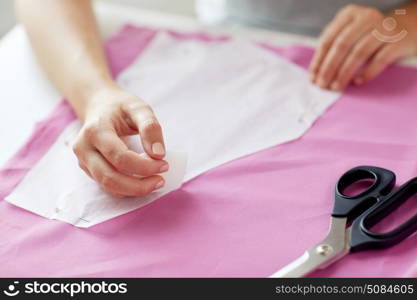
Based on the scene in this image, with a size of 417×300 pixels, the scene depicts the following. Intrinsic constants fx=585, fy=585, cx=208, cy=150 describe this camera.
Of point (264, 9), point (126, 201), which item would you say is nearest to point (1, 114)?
point (126, 201)

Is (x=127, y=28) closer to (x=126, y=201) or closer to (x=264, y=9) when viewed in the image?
(x=264, y=9)

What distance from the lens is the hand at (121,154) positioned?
1.89 ft

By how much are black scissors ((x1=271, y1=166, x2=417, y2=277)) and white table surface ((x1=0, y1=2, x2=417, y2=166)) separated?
291mm

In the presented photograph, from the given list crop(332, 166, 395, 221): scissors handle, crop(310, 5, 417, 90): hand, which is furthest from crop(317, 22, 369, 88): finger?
crop(332, 166, 395, 221): scissors handle

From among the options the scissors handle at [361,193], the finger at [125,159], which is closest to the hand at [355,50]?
the scissors handle at [361,193]

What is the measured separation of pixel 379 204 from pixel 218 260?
162 mm

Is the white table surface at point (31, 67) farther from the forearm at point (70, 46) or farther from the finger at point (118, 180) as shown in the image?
the finger at point (118, 180)

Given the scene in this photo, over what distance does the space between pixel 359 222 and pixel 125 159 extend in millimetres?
230

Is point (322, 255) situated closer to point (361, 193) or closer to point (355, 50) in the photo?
point (361, 193)

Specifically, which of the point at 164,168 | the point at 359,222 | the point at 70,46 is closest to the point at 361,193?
the point at 359,222

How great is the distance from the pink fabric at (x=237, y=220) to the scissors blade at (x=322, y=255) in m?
0.01

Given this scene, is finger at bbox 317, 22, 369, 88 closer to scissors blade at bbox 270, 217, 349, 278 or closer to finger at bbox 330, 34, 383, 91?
finger at bbox 330, 34, 383, 91

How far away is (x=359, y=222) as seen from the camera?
1.77ft

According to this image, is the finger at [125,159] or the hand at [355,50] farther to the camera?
the hand at [355,50]
